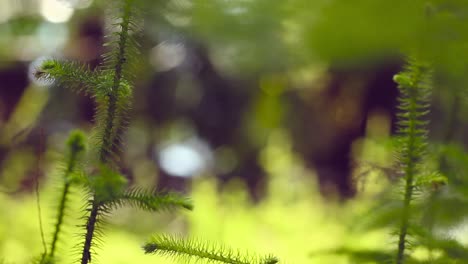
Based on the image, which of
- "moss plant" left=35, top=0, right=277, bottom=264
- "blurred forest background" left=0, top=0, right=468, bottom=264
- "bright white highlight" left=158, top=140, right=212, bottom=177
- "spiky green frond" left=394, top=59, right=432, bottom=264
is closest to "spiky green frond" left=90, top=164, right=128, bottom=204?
"moss plant" left=35, top=0, right=277, bottom=264

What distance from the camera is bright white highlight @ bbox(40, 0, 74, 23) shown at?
1.44m

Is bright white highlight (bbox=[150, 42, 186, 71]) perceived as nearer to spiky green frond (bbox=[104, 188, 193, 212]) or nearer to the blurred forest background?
the blurred forest background

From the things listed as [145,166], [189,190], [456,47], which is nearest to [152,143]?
[145,166]

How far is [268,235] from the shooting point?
983mm

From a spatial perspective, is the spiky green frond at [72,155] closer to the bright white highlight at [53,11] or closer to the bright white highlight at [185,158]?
the bright white highlight at [185,158]

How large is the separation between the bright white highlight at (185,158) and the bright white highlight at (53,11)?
41cm

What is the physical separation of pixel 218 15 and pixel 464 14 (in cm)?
50

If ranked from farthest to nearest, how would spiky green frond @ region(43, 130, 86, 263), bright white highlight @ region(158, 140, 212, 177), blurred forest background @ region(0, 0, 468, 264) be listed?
bright white highlight @ region(158, 140, 212, 177)
blurred forest background @ region(0, 0, 468, 264)
spiky green frond @ region(43, 130, 86, 263)

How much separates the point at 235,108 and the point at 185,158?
19 cm

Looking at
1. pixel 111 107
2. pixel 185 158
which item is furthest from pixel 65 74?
pixel 185 158

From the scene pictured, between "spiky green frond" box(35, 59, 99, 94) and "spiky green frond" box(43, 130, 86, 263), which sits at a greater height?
"spiky green frond" box(35, 59, 99, 94)

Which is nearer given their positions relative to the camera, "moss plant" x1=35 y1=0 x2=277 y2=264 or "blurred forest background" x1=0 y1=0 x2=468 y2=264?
"moss plant" x1=35 y1=0 x2=277 y2=264

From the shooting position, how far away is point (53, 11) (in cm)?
144

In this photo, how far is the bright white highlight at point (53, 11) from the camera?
4.72 ft
